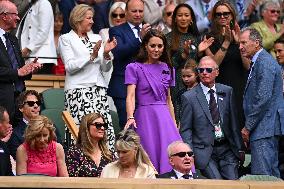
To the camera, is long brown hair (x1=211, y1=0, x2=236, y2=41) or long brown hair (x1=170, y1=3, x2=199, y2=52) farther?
long brown hair (x1=211, y1=0, x2=236, y2=41)

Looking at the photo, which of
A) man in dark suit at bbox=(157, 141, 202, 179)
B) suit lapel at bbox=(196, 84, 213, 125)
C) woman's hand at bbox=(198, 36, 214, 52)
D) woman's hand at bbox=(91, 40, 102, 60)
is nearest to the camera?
man in dark suit at bbox=(157, 141, 202, 179)

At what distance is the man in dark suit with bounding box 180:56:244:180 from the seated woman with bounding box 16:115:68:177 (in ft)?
6.28

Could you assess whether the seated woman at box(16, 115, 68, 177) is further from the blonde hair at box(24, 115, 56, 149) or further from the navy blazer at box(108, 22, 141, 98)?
the navy blazer at box(108, 22, 141, 98)

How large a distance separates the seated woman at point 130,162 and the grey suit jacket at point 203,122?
1.48m

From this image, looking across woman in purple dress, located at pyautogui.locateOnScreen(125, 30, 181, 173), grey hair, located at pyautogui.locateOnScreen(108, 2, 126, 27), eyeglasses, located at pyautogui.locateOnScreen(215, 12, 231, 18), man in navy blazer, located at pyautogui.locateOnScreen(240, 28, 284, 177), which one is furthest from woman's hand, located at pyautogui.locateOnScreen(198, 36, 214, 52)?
grey hair, located at pyautogui.locateOnScreen(108, 2, 126, 27)

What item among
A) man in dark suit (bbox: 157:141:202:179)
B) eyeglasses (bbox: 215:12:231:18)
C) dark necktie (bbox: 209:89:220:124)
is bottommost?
man in dark suit (bbox: 157:141:202:179)

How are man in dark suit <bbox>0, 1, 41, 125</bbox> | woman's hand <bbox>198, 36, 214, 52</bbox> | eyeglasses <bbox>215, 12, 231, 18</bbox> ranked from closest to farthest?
man in dark suit <bbox>0, 1, 41, 125</bbox> < woman's hand <bbox>198, 36, 214, 52</bbox> < eyeglasses <bbox>215, 12, 231, 18</bbox>

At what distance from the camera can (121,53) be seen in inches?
751

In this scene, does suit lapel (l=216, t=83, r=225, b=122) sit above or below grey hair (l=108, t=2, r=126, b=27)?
below

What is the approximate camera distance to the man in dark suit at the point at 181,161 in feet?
51.8

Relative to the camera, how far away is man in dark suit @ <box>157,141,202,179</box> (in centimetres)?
1580

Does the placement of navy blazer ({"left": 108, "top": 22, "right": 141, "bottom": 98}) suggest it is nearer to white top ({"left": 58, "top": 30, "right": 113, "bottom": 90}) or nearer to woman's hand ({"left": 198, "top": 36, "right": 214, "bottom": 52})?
white top ({"left": 58, "top": 30, "right": 113, "bottom": 90})

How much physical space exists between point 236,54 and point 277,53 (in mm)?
581

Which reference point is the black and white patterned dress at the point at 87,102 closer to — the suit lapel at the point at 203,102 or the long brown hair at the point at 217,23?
the suit lapel at the point at 203,102
